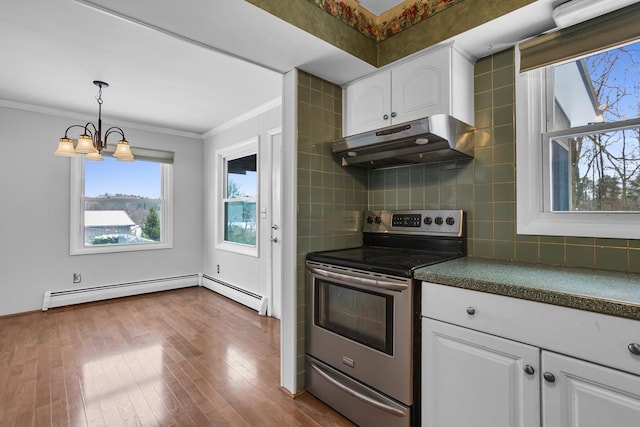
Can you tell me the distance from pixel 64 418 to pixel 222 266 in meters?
2.72

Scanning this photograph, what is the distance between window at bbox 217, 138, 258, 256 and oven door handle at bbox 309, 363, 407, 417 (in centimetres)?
210

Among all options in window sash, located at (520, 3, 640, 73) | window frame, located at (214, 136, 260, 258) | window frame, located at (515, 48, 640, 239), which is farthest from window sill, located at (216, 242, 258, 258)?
window sash, located at (520, 3, 640, 73)

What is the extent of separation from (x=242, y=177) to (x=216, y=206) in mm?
689

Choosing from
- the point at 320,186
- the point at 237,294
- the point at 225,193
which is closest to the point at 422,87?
the point at 320,186

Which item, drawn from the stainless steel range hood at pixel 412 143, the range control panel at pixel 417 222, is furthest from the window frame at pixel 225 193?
the stainless steel range hood at pixel 412 143

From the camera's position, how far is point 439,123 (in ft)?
5.44

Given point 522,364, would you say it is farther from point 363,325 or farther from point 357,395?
point 357,395

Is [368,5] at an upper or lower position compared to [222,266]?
upper

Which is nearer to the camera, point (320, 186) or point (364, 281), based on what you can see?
point (364, 281)

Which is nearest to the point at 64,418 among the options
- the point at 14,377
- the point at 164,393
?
the point at 164,393

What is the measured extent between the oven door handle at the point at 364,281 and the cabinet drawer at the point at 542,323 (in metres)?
0.12

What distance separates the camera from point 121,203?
14.1 feet

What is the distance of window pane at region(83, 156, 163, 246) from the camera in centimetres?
407

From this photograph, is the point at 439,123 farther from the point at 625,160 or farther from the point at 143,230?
the point at 143,230
